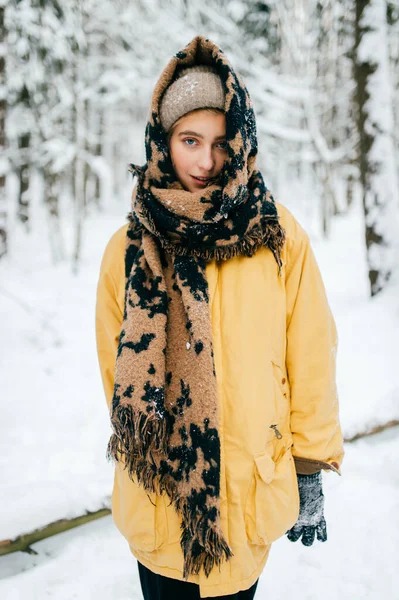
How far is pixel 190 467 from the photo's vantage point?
1.40 meters

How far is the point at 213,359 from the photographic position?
1.42 metres

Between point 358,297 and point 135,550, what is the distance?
5.92 meters

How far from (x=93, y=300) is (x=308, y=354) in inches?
274

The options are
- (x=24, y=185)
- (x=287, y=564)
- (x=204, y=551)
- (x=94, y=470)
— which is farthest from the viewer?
(x=24, y=185)

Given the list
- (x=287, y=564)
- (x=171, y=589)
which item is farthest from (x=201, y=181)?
(x=287, y=564)

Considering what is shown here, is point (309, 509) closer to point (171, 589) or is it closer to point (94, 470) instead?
point (171, 589)

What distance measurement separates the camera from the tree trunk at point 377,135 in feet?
18.5

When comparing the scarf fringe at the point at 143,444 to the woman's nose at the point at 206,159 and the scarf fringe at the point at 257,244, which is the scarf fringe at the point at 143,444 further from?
the woman's nose at the point at 206,159

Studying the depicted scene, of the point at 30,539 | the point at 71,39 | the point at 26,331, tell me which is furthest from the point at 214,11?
the point at 30,539

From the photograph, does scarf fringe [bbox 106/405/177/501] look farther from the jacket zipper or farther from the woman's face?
the woman's face

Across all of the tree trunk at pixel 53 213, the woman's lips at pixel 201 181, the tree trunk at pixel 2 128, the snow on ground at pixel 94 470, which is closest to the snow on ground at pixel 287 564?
the snow on ground at pixel 94 470

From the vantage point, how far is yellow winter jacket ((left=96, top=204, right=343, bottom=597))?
4.62 ft

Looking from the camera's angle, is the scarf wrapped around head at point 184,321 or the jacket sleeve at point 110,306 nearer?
the scarf wrapped around head at point 184,321

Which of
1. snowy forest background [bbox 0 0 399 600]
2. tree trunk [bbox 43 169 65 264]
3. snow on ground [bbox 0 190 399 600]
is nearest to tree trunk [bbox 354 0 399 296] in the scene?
snowy forest background [bbox 0 0 399 600]
